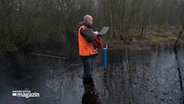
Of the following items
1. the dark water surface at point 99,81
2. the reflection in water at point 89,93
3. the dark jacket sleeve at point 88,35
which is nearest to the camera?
the reflection in water at point 89,93

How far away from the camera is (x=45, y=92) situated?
252 inches

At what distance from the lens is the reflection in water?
5.73m

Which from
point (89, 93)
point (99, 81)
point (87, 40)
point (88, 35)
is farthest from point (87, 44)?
point (89, 93)

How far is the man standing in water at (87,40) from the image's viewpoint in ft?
21.7

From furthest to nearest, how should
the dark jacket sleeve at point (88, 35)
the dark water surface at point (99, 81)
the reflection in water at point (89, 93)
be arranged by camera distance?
the dark jacket sleeve at point (88, 35) < the dark water surface at point (99, 81) < the reflection in water at point (89, 93)

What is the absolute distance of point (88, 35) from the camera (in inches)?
259

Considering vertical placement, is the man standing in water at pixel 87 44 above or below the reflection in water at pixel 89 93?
above

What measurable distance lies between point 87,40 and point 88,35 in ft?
0.60

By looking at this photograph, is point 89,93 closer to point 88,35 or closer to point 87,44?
point 87,44

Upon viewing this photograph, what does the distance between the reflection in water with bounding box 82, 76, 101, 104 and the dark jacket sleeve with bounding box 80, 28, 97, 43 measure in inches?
54.9

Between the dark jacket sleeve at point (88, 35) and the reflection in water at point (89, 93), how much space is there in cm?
139

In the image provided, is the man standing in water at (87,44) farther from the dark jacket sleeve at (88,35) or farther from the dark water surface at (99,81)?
the dark water surface at (99,81)

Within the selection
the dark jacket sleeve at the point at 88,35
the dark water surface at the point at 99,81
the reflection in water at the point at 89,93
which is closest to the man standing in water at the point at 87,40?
the dark jacket sleeve at the point at 88,35

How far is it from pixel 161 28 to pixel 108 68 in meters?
17.0
